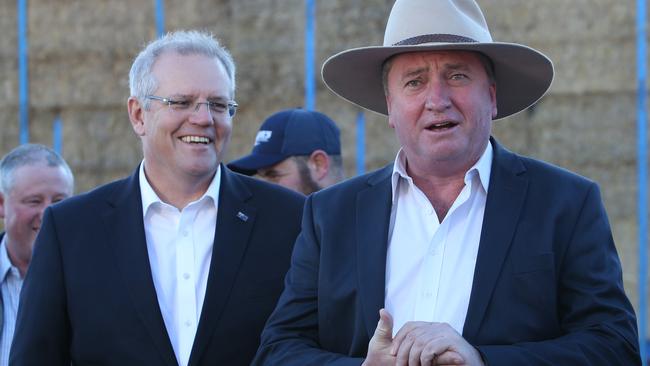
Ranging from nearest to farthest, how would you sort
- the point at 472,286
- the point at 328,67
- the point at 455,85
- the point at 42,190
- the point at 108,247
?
1. the point at 472,286
2. the point at 455,85
3. the point at 328,67
4. the point at 108,247
5. the point at 42,190

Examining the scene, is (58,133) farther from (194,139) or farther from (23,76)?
(194,139)

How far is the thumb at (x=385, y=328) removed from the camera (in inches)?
116

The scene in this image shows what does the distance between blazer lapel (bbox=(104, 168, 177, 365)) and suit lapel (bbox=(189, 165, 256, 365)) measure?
12cm

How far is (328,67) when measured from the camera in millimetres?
3619

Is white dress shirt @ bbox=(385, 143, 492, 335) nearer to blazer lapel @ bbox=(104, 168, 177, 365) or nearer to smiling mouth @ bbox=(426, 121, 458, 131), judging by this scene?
smiling mouth @ bbox=(426, 121, 458, 131)

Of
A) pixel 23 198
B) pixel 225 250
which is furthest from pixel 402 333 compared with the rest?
pixel 23 198

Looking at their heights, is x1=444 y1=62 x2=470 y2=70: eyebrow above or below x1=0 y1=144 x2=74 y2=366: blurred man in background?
above

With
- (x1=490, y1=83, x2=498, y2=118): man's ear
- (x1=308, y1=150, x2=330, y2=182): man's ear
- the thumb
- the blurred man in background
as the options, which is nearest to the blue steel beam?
(x1=308, y1=150, x2=330, y2=182): man's ear

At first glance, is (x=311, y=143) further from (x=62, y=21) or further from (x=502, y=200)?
(x=62, y=21)

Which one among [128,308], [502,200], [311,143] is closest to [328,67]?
[502,200]

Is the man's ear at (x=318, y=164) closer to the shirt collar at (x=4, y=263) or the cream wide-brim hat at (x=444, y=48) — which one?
the shirt collar at (x=4, y=263)

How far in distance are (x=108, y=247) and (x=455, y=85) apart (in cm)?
132

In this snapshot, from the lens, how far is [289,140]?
560 centimetres

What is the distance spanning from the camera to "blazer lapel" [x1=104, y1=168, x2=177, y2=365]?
3.69 meters
